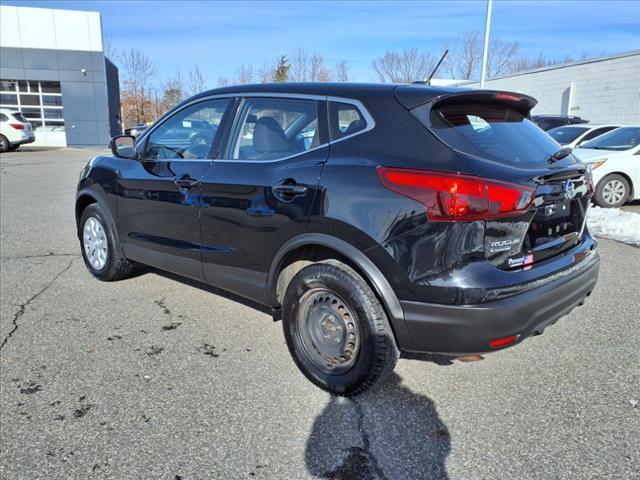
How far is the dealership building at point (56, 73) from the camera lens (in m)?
28.7

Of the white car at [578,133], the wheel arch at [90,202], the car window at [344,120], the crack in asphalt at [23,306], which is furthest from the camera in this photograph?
the white car at [578,133]

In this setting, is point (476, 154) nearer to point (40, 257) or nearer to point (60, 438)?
point (60, 438)

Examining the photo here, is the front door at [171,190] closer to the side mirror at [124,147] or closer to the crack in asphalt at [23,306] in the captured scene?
the side mirror at [124,147]

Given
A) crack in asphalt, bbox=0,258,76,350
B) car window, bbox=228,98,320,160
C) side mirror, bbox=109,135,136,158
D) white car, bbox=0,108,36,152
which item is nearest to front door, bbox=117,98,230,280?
side mirror, bbox=109,135,136,158

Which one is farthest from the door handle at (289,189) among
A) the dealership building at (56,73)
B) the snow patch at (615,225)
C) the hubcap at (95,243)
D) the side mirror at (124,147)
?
the dealership building at (56,73)

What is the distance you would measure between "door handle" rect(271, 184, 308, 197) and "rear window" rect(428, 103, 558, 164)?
0.81 metres

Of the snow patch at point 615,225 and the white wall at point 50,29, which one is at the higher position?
the white wall at point 50,29

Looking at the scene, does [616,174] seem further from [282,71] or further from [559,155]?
[282,71]

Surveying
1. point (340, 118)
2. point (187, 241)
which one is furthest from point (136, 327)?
point (340, 118)

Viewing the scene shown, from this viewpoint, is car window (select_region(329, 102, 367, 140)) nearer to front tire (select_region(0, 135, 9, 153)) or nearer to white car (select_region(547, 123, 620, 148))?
white car (select_region(547, 123, 620, 148))

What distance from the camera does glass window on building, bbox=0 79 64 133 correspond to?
2950 centimetres

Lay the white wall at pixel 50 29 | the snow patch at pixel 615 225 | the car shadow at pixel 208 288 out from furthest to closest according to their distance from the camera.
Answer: the white wall at pixel 50 29, the snow patch at pixel 615 225, the car shadow at pixel 208 288

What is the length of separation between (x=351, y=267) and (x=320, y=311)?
0.38 m

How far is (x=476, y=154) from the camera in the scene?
8.65 feet
